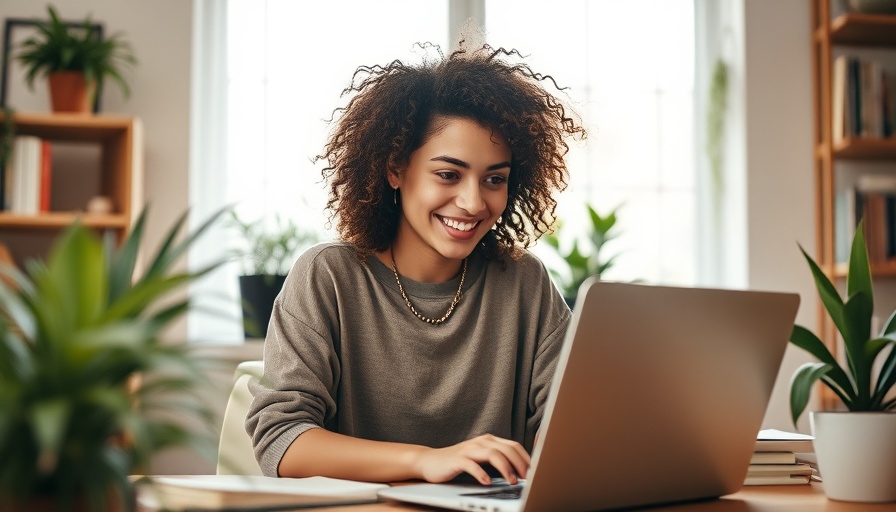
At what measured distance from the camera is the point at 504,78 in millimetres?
1701

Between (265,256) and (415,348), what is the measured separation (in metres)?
1.38

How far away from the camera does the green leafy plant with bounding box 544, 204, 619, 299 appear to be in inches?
119

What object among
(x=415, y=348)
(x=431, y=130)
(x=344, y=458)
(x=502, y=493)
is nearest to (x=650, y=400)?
(x=502, y=493)

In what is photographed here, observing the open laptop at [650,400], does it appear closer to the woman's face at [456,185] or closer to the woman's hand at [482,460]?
the woman's hand at [482,460]

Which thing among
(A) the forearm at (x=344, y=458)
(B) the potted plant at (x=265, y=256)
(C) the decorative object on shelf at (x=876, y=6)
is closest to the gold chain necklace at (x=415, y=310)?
(A) the forearm at (x=344, y=458)

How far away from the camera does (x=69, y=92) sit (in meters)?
2.73

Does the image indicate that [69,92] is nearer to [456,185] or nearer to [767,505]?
[456,185]

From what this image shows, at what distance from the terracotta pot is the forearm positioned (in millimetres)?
1810

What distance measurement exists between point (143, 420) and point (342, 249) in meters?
1.15

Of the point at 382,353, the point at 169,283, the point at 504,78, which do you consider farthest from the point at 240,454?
the point at 169,283

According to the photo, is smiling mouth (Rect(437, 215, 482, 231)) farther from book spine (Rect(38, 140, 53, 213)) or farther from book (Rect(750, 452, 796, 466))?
book spine (Rect(38, 140, 53, 213))

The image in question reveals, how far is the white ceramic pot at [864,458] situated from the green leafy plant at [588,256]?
195 centimetres

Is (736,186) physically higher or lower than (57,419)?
higher

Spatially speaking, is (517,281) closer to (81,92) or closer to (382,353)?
(382,353)
